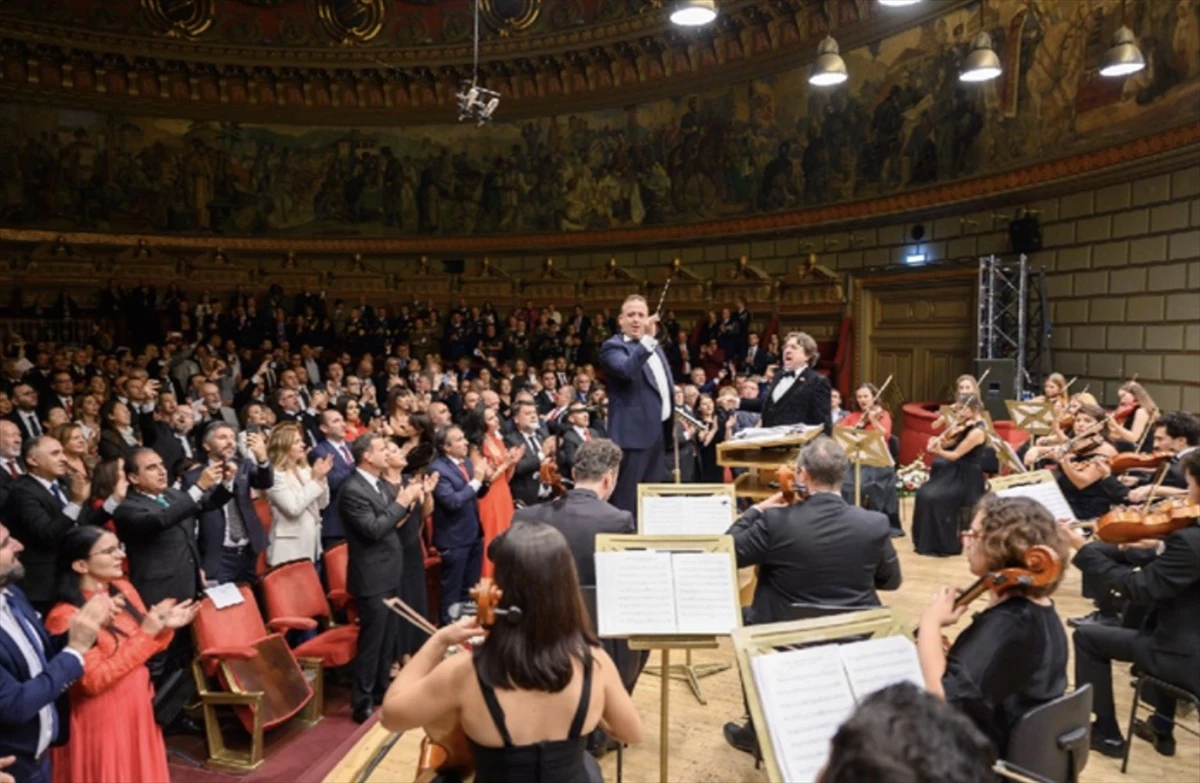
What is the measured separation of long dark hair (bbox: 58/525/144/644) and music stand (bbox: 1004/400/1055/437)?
27.0 ft

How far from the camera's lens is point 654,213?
18.5 meters

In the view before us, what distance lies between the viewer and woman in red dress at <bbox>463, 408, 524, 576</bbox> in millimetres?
6516

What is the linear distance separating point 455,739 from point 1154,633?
3187 millimetres

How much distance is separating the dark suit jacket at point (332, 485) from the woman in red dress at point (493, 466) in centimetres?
95

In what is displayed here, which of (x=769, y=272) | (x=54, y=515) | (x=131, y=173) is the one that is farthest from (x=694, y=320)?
(x=54, y=515)

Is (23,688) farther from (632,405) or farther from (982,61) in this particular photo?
(982,61)

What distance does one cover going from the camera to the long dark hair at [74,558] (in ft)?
11.3

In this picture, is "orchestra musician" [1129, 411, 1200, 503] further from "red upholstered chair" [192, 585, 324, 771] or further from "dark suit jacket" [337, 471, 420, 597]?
"red upholstered chair" [192, 585, 324, 771]

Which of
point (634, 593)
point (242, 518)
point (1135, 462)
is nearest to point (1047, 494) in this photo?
point (1135, 462)

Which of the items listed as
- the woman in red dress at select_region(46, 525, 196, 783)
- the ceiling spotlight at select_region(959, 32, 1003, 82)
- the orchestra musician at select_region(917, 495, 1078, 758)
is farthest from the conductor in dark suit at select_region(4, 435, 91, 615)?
the ceiling spotlight at select_region(959, 32, 1003, 82)

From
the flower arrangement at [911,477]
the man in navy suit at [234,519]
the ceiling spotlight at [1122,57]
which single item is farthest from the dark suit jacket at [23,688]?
the flower arrangement at [911,477]

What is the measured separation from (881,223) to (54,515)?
13254 mm

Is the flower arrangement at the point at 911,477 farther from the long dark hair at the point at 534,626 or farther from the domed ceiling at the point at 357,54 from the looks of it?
the long dark hair at the point at 534,626

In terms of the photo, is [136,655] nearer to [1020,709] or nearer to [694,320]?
[1020,709]
